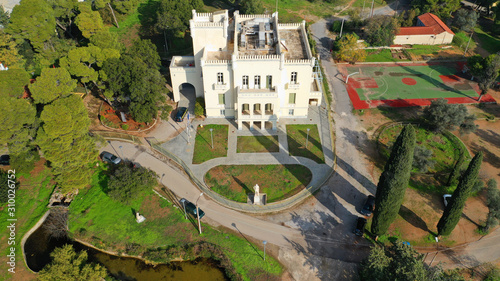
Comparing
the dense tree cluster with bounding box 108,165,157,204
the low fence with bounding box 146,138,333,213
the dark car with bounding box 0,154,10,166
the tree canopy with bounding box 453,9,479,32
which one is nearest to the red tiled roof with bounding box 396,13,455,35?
the tree canopy with bounding box 453,9,479,32

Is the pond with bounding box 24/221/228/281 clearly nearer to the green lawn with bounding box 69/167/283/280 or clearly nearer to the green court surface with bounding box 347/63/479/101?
the green lawn with bounding box 69/167/283/280

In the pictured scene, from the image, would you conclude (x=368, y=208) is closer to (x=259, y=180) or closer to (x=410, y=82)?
(x=259, y=180)

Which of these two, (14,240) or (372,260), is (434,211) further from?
→ (14,240)

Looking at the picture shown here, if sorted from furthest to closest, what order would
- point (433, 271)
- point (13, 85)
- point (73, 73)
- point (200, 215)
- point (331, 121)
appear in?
point (331, 121)
point (73, 73)
point (13, 85)
point (200, 215)
point (433, 271)

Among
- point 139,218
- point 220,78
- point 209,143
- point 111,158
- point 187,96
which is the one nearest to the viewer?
point 139,218

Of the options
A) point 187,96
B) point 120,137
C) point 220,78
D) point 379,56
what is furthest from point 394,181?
point 379,56

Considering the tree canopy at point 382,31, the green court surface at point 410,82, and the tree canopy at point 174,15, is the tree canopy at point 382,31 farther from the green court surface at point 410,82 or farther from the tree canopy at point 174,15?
the tree canopy at point 174,15

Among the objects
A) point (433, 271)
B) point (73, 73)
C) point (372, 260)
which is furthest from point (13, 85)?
point (433, 271)
